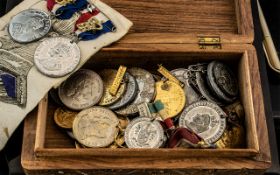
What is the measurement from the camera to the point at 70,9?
1.94 m

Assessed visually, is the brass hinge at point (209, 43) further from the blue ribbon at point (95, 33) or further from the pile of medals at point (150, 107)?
the blue ribbon at point (95, 33)

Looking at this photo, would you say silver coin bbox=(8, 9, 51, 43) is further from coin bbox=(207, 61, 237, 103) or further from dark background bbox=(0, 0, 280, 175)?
coin bbox=(207, 61, 237, 103)

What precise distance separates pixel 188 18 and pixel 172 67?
0.57 feet

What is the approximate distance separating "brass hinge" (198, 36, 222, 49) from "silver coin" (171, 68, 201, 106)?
0.37ft

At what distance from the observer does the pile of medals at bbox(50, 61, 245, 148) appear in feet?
5.88

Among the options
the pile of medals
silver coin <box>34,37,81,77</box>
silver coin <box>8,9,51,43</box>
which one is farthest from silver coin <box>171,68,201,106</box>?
silver coin <box>8,9,51,43</box>

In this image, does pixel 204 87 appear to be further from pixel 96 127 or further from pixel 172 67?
pixel 96 127

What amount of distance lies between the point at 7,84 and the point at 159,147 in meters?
0.49

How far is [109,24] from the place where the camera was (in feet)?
6.28

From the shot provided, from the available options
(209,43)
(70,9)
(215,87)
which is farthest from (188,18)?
(70,9)

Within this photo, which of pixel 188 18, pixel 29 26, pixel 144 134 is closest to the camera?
pixel 144 134

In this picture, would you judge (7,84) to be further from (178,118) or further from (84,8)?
(178,118)

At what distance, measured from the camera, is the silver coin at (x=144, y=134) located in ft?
5.82

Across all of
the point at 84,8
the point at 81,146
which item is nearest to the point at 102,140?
the point at 81,146
